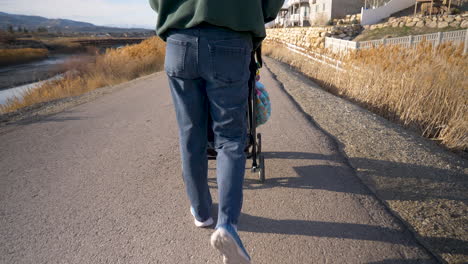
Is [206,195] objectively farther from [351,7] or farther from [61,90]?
[351,7]

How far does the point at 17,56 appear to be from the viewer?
104ft

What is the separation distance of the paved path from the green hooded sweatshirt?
1.49 meters

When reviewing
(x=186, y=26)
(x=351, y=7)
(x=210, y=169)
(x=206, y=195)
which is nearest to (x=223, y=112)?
(x=186, y=26)

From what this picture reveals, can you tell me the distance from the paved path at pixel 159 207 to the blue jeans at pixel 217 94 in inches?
24.5

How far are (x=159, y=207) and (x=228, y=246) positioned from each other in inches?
45.4

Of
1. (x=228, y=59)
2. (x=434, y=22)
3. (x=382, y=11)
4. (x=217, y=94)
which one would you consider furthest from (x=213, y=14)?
(x=382, y=11)

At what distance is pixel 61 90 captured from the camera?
37.2 ft

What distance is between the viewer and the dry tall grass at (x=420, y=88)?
479 cm

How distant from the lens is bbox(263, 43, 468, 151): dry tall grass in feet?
15.7

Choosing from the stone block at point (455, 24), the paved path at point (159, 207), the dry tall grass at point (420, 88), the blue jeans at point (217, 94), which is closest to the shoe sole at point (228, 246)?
the blue jeans at point (217, 94)

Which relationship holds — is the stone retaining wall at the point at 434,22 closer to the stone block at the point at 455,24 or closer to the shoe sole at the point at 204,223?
the stone block at the point at 455,24

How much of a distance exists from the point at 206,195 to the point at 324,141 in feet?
7.90

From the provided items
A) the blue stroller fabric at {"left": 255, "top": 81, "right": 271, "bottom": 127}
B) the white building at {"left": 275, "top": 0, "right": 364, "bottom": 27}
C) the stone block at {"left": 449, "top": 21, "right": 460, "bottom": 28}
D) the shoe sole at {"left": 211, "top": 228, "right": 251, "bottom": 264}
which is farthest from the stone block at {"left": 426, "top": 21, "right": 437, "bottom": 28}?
the shoe sole at {"left": 211, "top": 228, "right": 251, "bottom": 264}

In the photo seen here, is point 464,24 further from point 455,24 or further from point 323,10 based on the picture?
point 323,10
